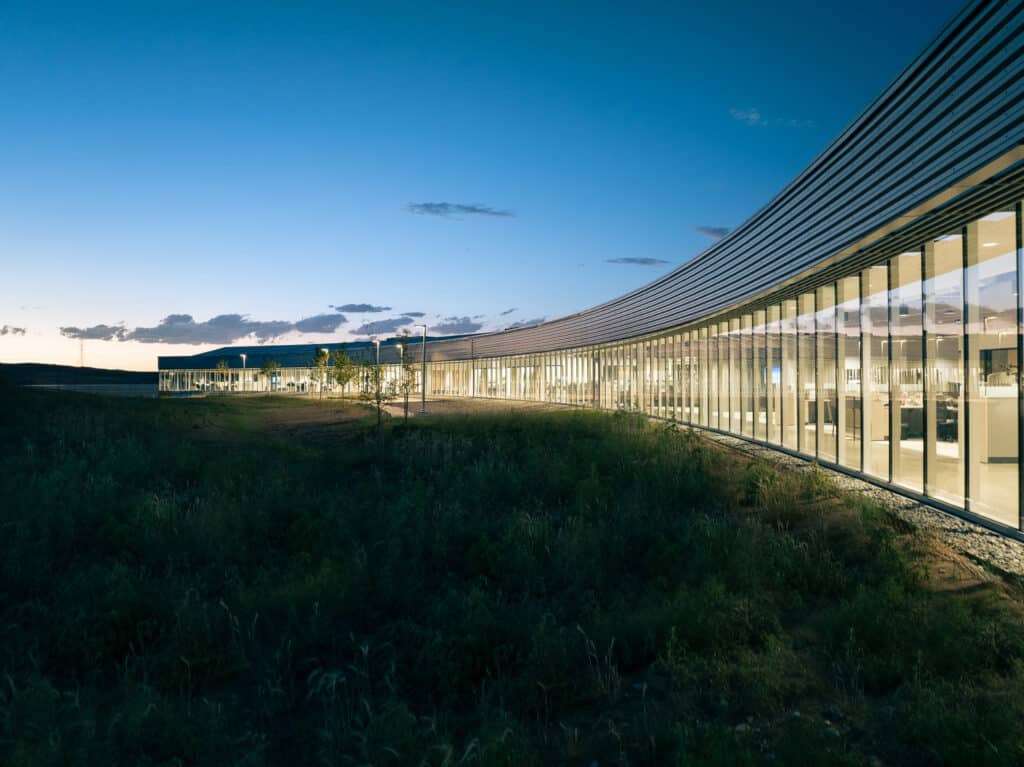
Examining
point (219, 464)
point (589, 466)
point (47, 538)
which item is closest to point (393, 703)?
point (47, 538)

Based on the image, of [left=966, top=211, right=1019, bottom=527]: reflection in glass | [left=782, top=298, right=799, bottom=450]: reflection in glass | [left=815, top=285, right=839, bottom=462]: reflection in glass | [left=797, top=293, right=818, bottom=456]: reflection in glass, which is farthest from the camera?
[left=782, top=298, right=799, bottom=450]: reflection in glass

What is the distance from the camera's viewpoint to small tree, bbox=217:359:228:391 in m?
83.8

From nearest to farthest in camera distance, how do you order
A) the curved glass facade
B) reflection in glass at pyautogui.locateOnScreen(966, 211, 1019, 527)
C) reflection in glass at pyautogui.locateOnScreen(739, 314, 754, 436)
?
the curved glass facade, reflection in glass at pyautogui.locateOnScreen(966, 211, 1019, 527), reflection in glass at pyautogui.locateOnScreen(739, 314, 754, 436)

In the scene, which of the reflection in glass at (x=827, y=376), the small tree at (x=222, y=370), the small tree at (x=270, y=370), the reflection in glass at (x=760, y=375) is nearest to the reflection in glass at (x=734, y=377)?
the reflection in glass at (x=760, y=375)

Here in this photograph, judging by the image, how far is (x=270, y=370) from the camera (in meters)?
78.2

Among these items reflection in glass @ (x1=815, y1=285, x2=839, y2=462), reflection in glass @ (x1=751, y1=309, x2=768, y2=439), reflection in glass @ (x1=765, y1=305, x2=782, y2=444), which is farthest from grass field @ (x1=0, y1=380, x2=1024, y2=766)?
reflection in glass @ (x1=751, y1=309, x2=768, y2=439)

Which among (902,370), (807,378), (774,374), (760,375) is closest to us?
(902,370)

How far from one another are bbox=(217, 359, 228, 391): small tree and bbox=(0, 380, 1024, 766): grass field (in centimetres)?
7828

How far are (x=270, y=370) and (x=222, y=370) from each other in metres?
11.0

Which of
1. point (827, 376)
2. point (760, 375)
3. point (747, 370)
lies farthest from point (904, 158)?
point (747, 370)

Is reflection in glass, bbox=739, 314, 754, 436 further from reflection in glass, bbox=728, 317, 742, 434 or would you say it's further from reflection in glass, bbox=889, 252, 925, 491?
reflection in glass, bbox=889, 252, 925, 491

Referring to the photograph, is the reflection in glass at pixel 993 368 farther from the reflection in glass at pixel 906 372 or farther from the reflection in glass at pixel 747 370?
the reflection in glass at pixel 747 370

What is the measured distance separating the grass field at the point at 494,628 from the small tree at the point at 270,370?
228ft

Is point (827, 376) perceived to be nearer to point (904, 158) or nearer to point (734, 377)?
point (904, 158)
